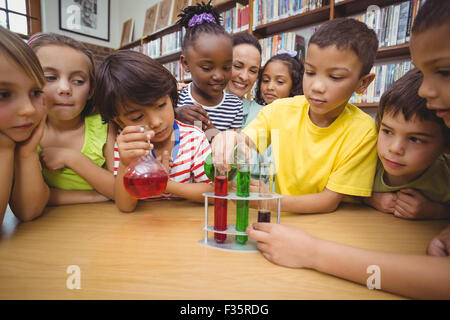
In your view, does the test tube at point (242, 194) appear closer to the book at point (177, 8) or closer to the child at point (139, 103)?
the child at point (139, 103)

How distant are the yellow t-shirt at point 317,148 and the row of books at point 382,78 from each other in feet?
4.67

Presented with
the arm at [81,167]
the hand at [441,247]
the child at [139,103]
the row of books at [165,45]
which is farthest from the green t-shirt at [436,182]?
the row of books at [165,45]

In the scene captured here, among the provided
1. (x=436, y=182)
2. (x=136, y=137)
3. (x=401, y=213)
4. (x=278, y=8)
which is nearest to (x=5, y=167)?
(x=136, y=137)

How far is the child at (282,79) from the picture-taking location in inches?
75.2

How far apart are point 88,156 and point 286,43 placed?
90.3 inches

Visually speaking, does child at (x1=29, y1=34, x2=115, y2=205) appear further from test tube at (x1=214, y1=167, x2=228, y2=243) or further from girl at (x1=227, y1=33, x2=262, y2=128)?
girl at (x1=227, y1=33, x2=262, y2=128)

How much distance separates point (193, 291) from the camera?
46cm

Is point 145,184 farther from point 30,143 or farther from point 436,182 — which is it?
point 436,182

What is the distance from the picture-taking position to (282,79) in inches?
75.5

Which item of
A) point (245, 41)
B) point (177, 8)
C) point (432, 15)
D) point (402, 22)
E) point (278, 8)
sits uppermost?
point (177, 8)
